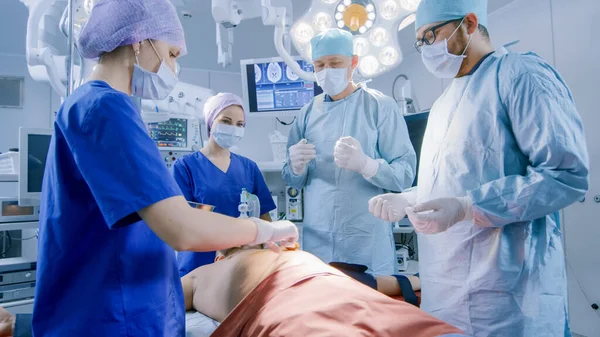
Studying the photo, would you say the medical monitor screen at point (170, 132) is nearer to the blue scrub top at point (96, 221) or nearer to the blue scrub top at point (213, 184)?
the blue scrub top at point (213, 184)

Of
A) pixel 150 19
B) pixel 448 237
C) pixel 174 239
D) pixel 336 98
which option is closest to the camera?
pixel 174 239

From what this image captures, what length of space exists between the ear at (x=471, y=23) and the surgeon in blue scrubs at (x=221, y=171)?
1195 mm

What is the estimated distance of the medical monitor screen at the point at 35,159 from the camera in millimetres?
2188

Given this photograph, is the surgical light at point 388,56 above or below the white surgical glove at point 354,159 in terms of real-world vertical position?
above

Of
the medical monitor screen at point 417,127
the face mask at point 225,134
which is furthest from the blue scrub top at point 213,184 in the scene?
the medical monitor screen at point 417,127

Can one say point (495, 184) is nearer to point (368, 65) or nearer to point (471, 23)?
point (471, 23)

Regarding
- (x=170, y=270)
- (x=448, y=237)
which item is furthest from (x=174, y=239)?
(x=448, y=237)

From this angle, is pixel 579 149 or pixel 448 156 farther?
pixel 448 156

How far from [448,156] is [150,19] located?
908mm

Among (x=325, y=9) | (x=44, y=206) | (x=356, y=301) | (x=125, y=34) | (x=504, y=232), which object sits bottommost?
(x=356, y=301)

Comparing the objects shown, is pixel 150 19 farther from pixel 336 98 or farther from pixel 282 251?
pixel 336 98

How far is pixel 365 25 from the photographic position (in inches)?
82.2

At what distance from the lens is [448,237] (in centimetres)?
119

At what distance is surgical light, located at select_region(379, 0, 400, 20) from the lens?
2027 mm
